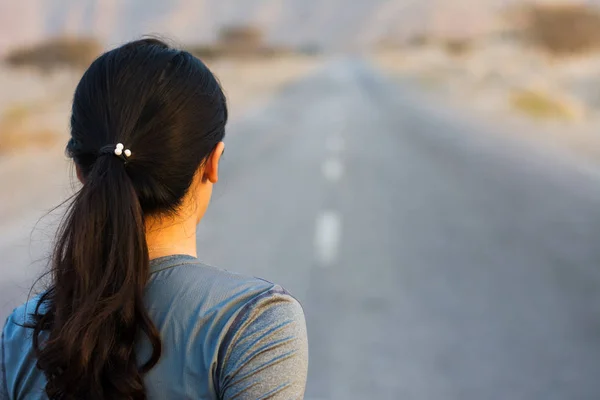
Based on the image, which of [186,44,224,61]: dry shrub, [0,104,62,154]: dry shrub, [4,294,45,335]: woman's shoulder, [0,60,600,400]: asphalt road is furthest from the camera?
[186,44,224,61]: dry shrub

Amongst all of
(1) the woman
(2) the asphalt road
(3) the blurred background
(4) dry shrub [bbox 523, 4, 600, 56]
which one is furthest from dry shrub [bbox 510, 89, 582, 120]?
(1) the woman

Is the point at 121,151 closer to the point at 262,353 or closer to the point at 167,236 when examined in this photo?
the point at 167,236

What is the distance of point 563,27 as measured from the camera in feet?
112

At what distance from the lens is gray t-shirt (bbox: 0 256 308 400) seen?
1.08m

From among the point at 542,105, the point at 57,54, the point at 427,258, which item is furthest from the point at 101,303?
the point at 57,54

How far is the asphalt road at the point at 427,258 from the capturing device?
389cm

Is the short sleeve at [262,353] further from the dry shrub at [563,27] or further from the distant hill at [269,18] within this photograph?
the dry shrub at [563,27]

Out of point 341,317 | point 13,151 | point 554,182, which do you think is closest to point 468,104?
point 554,182

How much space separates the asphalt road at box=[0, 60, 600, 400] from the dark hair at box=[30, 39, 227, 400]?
2578mm

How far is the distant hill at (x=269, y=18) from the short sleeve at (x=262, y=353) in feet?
81.4

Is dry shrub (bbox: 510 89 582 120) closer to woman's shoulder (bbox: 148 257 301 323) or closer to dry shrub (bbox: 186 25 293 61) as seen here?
woman's shoulder (bbox: 148 257 301 323)

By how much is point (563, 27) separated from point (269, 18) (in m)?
87.8

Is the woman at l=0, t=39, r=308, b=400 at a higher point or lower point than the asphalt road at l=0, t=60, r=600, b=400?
higher

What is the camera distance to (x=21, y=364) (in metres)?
1.19
